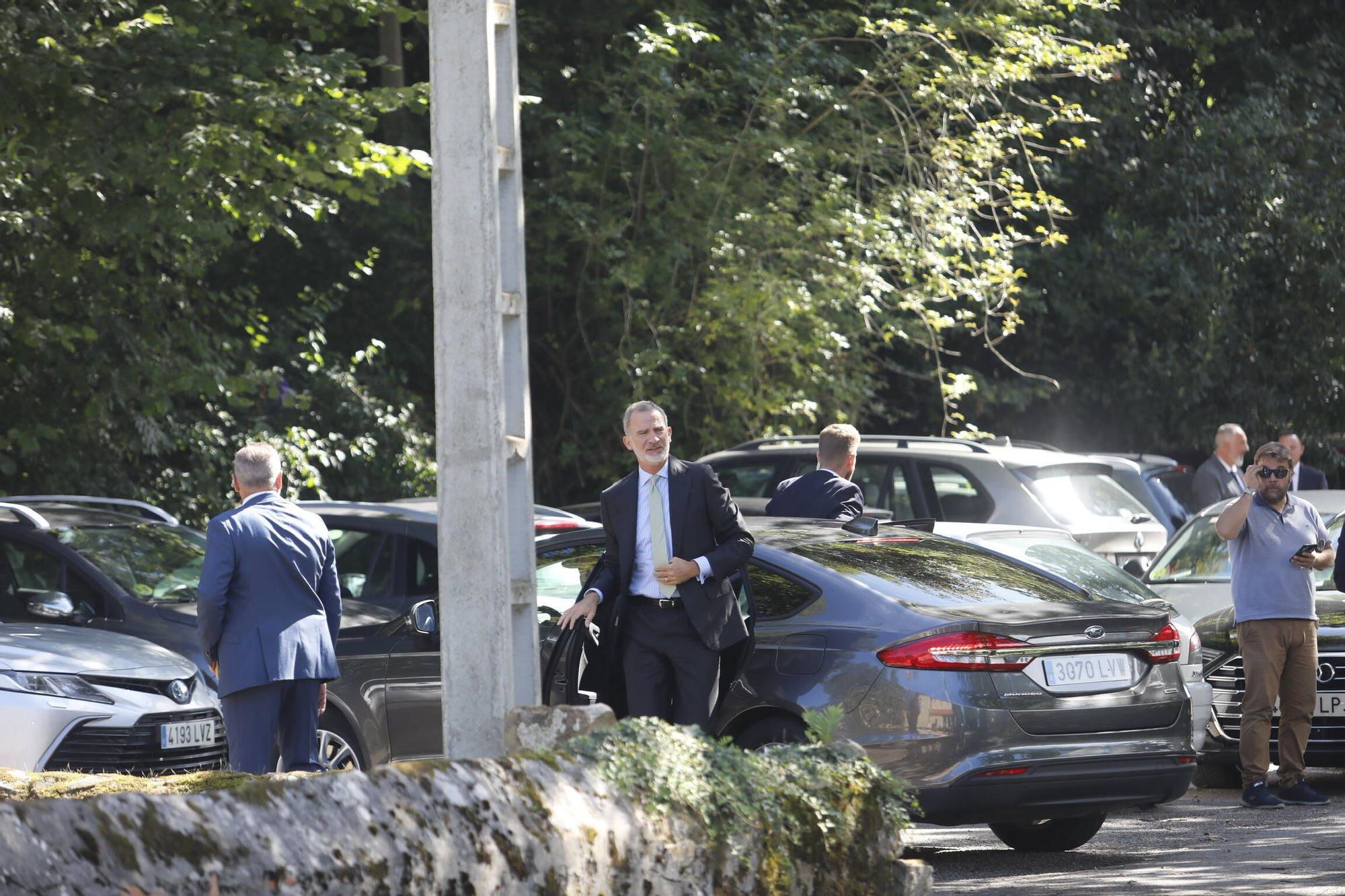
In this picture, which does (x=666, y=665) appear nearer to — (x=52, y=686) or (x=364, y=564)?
(x=52, y=686)

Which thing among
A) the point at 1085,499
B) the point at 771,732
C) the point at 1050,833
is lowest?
the point at 1050,833

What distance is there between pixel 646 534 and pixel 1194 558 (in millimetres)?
5641

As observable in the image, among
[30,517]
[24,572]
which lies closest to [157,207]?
[30,517]

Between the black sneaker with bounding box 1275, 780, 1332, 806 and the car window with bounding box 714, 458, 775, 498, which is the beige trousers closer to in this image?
the black sneaker with bounding box 1275, 780, 1332, 806

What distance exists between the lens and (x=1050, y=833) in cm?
816

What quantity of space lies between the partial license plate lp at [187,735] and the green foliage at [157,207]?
18.2 ft

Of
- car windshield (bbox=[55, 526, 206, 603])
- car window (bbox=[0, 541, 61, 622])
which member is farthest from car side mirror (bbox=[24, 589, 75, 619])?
car windshield (bbox=[55, 526, 206, 603])

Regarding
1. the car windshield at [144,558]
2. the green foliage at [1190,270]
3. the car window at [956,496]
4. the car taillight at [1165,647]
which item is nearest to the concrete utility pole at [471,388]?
the car taillight at [1165,647]

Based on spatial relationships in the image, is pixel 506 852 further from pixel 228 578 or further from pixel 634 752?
pixel 228 578

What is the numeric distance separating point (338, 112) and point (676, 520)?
7517mm

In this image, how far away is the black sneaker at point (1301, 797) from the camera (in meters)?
9.55

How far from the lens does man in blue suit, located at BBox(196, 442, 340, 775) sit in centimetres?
711

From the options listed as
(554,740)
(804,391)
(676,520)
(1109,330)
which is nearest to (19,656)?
(676,520)

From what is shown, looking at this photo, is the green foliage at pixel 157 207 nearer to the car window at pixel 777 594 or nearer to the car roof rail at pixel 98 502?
the car roof rail at pixel 98 502
